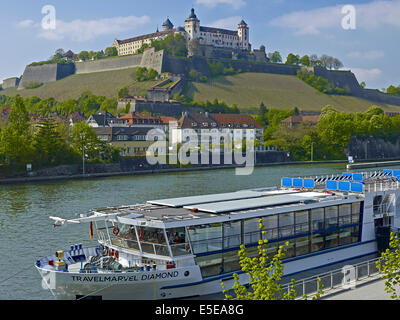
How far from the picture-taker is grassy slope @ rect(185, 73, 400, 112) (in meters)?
115

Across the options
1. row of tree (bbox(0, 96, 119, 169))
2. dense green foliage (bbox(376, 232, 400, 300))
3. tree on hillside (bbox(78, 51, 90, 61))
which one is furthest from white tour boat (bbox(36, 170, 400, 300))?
tree on hillside (bbox(78, 51, 90, 61))

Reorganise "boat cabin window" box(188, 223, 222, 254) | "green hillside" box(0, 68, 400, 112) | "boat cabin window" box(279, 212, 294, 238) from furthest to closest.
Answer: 1. "green hillside" box(0, 68, 400, 112)
2. "boat cabin window" box(279, 212, 294, 238)
3. "boat cabin window" box(188, 223, 222, 254)

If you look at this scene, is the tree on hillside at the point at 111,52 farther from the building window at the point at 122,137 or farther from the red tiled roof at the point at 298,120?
the building window at the point at 122,137

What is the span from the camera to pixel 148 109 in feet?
321

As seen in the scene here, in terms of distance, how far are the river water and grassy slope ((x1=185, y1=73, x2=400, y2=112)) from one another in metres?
55.7

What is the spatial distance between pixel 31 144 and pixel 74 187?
1323 cm

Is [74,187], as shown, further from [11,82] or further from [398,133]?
[11,82]

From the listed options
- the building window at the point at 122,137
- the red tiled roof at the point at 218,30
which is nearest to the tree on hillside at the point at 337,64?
the red tiled roof at the point at 218,30

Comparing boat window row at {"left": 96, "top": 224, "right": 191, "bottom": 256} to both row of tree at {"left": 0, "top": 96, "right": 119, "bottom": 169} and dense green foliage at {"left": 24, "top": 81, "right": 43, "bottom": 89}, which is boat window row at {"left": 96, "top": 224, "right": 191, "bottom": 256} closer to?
row of tree at {"left": 0, "top": 96, "right": 119, "bottom": 169}

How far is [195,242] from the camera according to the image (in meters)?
13.9

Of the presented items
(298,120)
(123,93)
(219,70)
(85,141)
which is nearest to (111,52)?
(219,70)

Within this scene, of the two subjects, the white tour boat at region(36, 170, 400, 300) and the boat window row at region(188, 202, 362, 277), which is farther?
the boat window row at region(188, 202, 362, 277)

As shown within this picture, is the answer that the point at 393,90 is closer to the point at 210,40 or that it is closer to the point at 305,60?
the point at 305,60

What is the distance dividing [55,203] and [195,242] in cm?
2248
